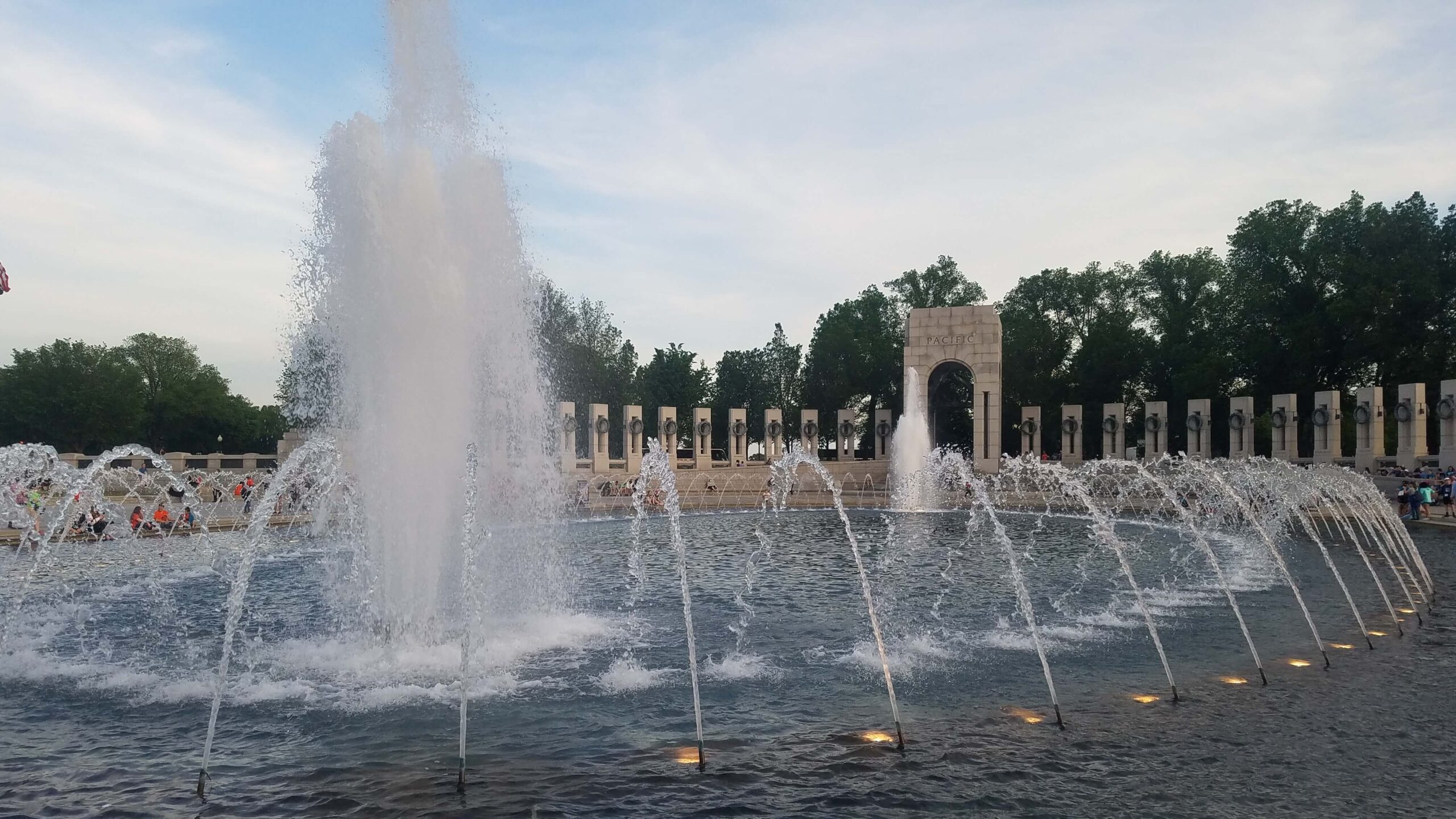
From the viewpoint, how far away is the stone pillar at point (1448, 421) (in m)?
31.6

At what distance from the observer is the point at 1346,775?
6.70 meters

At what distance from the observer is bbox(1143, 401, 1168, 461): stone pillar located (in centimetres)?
4247

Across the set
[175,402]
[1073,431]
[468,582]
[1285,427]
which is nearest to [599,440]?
[1073,431]

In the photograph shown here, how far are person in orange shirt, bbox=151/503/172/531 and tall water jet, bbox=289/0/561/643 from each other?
11884mm

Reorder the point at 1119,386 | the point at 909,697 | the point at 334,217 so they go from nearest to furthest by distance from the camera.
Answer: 1. the point at 909,697
2. the point at 334,217
3. the point at 1119,386

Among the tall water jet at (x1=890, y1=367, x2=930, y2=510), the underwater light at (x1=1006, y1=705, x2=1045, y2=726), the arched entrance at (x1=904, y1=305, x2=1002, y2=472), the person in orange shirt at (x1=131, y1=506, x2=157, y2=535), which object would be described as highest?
the arched entrance at (x1=904, y1=305, x2=1002, y2=472)

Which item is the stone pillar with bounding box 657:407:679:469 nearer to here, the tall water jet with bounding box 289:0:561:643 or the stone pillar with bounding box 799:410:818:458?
the stone pillar with bounding box 799:410:818:458

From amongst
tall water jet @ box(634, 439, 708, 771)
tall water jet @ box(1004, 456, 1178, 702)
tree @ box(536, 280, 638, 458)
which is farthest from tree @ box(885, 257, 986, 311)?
tall water jet @ box(634, 439, 708, 771)

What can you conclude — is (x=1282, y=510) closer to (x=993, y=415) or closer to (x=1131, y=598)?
(x=1131, y=598)

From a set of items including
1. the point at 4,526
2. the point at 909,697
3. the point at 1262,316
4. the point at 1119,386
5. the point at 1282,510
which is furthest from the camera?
the point at 1119,386

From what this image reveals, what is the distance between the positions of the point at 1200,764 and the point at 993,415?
122 feet

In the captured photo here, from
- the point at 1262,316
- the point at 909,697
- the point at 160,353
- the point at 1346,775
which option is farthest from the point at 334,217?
the point at 160,353

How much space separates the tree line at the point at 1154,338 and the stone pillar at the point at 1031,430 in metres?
10.4

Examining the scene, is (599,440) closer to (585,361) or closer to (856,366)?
(585,361)
